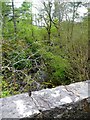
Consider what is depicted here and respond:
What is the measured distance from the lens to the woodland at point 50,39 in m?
2.71

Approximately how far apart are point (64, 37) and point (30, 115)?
2.30 m

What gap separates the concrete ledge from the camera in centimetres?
87

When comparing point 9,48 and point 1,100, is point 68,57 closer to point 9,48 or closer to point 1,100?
point 9,48

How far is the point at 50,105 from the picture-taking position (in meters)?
0.91

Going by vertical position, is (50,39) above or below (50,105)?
above

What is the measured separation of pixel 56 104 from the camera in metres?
0.92

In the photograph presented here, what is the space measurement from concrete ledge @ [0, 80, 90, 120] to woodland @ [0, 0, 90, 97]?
1496mm

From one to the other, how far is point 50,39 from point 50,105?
2448 mm

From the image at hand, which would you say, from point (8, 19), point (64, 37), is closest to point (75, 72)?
point (64, 37)

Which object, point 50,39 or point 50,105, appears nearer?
point 50,105

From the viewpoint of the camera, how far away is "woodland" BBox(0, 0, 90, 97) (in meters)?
2.71

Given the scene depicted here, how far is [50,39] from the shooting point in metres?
3.29

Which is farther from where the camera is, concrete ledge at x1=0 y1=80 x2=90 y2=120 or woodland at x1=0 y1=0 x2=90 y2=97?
woodland at x1=0 y1=0 x2=90 y2=97

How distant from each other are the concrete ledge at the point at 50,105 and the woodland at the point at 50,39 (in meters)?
1.50
